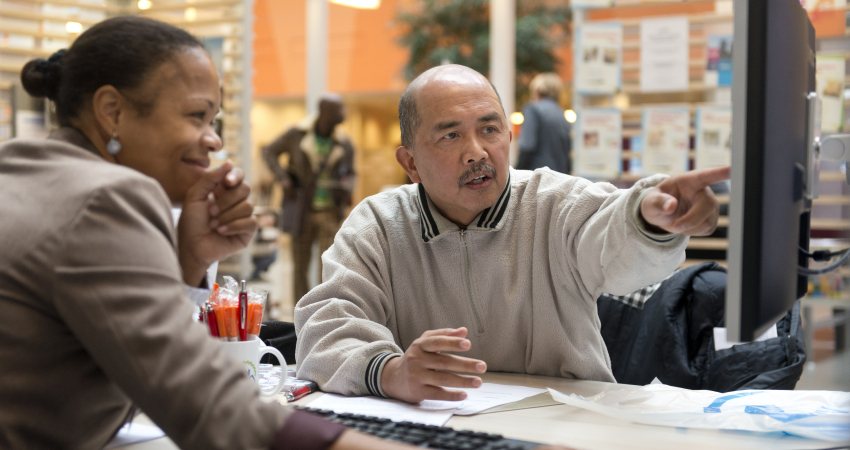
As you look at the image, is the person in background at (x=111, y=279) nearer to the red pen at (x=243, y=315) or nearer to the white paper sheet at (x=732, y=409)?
the red pen at (x=243, y=315)

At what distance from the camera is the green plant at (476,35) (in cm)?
848

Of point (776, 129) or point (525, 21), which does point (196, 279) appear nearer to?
point (776, 129)

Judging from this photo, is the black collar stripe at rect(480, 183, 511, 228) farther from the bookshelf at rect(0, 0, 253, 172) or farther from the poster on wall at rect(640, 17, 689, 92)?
the poster on wall at rect(640, 17, 689, 92)


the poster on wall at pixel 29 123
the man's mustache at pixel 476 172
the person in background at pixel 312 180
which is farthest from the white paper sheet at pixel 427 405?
the person in background at pixel 312 180

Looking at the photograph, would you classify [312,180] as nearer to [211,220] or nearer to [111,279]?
[211,220]

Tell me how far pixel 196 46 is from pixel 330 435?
620mm

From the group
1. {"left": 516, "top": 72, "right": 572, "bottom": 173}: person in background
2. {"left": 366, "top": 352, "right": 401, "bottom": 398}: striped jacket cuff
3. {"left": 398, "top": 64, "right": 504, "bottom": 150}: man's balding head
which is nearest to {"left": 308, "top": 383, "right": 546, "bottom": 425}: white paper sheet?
{"left": 366, "top": 352, "right": 401, "bottom": 398}: striped jacket cuff

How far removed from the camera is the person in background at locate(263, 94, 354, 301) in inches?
252

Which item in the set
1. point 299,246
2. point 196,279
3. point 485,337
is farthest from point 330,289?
point 299,246

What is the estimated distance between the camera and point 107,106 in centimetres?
123

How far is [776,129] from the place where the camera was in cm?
117

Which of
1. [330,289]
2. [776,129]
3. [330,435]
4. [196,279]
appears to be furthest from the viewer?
[330,289]

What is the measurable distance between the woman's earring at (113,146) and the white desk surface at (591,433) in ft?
1.43

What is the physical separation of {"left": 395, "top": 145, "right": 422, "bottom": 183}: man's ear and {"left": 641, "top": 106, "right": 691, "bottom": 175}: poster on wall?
11.1 ft
